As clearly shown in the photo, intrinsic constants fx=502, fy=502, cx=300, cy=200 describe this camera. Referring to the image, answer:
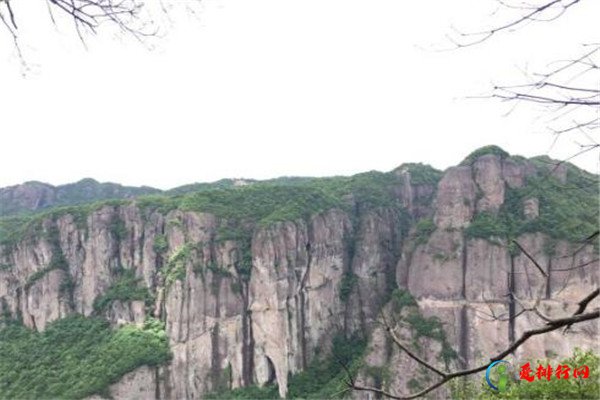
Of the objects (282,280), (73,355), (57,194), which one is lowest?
(73,355)

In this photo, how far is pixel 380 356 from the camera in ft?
125

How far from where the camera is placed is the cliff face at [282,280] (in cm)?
3706

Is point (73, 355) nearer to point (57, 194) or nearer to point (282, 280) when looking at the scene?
point (282, 280)

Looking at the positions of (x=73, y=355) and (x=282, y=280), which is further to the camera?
(x=282, y=280)

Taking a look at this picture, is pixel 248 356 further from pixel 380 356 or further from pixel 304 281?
pixel 380 356

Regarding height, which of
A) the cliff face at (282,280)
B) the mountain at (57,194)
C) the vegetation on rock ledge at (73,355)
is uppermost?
the mountain at (57,194)

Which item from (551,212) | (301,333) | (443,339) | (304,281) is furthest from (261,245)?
(551,212)

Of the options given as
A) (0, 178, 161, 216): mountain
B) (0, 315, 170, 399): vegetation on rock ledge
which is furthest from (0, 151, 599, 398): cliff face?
(0, 178, 161, 216): mountain

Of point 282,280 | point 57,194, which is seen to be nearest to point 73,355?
point 282,280

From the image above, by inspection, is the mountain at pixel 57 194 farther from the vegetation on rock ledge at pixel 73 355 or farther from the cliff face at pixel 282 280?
the vegetation on rock ledge at pixel 73 355

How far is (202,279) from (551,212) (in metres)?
28.2

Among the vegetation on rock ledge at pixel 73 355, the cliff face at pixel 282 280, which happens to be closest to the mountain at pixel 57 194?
the cliff face at pixel 282 280

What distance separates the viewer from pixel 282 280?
1673 inches

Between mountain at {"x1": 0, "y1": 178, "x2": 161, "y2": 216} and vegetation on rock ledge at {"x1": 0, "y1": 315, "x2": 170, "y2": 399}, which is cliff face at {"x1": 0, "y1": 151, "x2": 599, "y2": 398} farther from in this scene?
mountain at {"x1": 0, "y1": 178, "x2": 161, "y2": 216}
